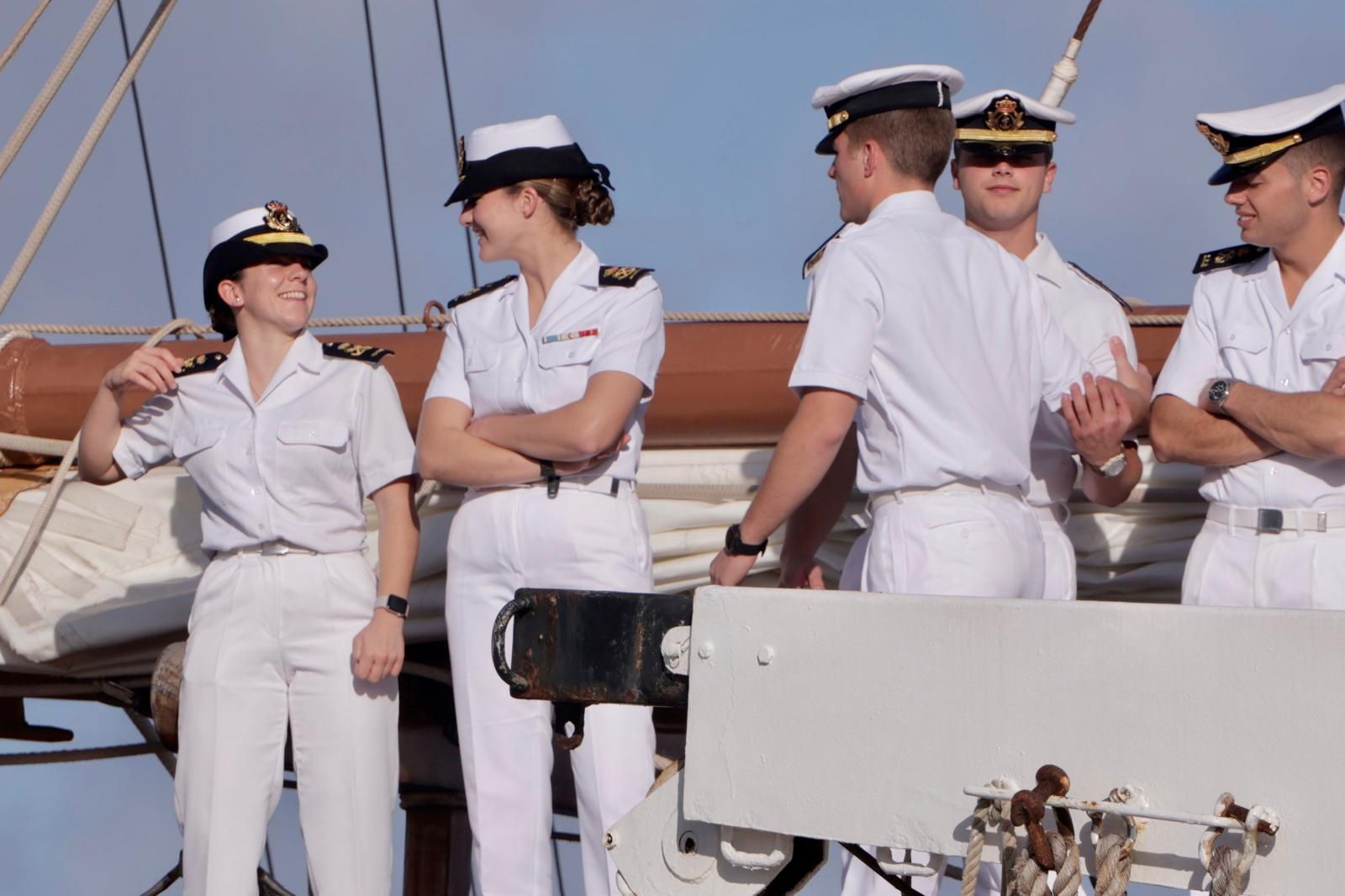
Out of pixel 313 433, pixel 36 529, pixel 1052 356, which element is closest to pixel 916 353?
pixel 1052 356

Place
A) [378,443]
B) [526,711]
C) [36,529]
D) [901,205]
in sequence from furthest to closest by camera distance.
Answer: [36,529], [378,443], [526,711], [901,205]

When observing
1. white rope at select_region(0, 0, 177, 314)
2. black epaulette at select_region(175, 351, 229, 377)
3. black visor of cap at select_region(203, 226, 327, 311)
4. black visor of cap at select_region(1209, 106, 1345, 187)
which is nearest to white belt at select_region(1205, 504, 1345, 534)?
black visor of cap at select_region(1209, 106, 1345, 187)

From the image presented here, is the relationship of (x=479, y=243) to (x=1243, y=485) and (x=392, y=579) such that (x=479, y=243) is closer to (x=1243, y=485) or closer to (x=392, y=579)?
(x=392, y=579)

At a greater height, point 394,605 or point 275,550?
point 275,550

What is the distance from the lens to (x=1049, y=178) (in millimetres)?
3627

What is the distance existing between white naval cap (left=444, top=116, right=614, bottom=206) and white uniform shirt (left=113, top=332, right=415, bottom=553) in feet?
1.45

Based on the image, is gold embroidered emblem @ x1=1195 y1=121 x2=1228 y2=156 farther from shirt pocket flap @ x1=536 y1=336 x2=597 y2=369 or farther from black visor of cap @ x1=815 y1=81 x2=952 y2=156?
shirt pocket flap @ x1=536 y1=336 x2=597 y2=369

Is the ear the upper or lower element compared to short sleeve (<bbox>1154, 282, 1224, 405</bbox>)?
upper

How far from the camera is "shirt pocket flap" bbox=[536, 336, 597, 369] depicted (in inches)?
134

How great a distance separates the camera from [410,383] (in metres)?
4.48

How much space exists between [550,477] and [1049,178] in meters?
1.14

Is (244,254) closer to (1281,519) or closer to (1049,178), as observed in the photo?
(1049,178)

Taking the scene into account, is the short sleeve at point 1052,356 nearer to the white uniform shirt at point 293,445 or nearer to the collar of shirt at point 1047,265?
the collar of shirt at point 1047,265

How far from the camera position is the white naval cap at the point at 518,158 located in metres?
3.44
